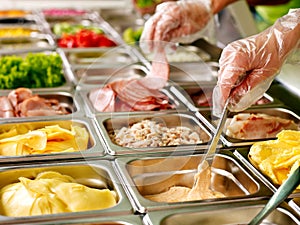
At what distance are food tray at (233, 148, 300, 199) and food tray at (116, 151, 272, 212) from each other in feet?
0.07

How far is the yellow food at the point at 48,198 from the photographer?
1.60 m

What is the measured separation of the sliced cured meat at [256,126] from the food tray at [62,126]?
55 cm

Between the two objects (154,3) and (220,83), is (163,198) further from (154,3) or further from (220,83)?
(154,3)

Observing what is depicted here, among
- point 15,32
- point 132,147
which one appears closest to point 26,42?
point 15,32

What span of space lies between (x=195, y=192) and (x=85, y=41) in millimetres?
1898

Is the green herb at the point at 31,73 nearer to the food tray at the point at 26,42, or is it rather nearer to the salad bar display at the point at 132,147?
the salad bar display at the point at 132,147

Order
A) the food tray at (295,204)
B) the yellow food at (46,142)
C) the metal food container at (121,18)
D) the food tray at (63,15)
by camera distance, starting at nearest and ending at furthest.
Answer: the food tray at (295,204), the yellow food at (46,142), the metal food container at (121,18), the food tray at (63,15)

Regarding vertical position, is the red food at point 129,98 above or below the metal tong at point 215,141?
above

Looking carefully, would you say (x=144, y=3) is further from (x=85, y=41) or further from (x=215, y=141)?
(x=215, y=141)

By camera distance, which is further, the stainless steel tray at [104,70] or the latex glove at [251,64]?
the stainless steel tray at [104,70]

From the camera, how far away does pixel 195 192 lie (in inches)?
69.6

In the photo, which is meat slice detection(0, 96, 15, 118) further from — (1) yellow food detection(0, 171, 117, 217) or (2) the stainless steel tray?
(1) yellow food detection(0, 171, 117, 217)

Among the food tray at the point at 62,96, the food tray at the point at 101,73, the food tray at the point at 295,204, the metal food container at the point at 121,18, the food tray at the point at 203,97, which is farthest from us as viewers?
the metal food container at the point at 121,18

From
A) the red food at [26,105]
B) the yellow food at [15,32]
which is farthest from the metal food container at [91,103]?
the yellow food at [15,32]
